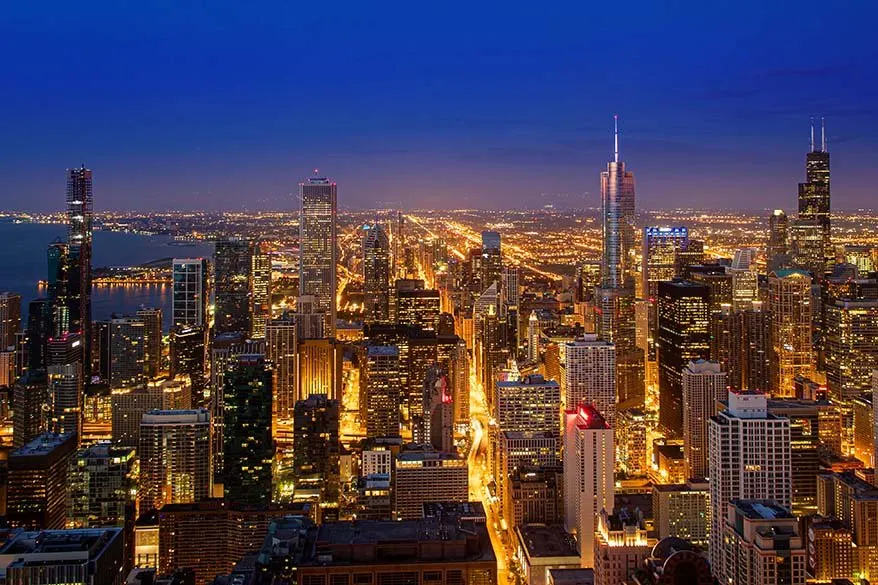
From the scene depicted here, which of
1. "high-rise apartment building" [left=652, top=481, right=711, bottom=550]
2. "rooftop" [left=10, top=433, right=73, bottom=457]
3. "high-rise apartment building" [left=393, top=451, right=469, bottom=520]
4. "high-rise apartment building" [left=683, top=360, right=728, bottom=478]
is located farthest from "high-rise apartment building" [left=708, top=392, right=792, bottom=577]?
"rooftop" [left=10, top=433, right=73, bottom=457]

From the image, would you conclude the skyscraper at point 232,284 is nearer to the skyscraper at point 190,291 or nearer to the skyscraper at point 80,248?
the skyscraper at point 190,291

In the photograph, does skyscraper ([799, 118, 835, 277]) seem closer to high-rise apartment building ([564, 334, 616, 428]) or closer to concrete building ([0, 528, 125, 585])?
high-rise apartment building ([564, 334, 616, 428])

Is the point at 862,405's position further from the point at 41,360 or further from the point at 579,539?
the point at 41,360

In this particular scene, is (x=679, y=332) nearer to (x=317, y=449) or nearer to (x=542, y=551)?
(x=317, y=449)

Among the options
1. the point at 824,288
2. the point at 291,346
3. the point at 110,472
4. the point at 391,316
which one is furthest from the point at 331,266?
the point at 110,472

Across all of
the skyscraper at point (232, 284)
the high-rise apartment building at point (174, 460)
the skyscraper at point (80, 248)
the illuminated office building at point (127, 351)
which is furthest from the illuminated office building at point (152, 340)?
the high-rise apartment building at point (174, 460)

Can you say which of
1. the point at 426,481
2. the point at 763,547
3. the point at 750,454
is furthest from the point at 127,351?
the point at 763,547
